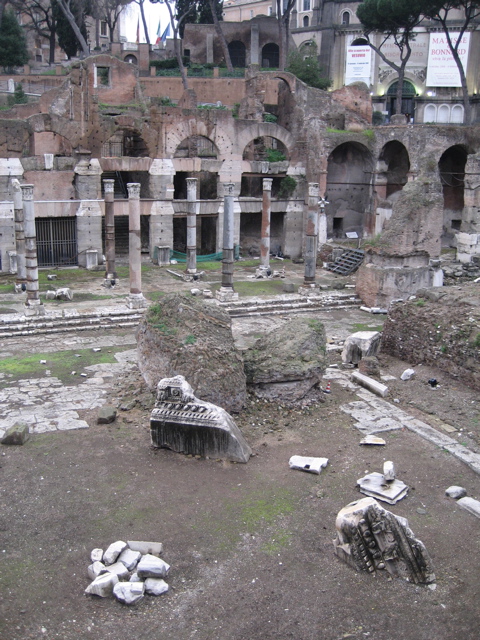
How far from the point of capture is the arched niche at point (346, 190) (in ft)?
100

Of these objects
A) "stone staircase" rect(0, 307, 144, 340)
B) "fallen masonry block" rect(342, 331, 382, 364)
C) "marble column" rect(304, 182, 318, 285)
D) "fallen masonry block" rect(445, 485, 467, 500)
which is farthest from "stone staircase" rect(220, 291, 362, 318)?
"fallen masonry block" rect(445, 485, 467, 500)

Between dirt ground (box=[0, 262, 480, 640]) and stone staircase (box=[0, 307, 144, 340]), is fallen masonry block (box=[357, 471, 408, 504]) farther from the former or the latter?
stone staircase (box=[0, 307, 144, 340])

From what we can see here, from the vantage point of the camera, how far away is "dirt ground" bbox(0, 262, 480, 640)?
21.4 ft

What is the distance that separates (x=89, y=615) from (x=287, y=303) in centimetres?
1420

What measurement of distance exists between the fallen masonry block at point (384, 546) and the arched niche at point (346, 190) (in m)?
24.0

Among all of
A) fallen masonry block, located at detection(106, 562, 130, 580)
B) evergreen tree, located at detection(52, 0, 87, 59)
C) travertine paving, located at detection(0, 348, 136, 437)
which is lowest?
fallen masonry block, located at detection(106, 562, 130, 580)

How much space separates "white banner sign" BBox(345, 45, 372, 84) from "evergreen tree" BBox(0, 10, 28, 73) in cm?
2115

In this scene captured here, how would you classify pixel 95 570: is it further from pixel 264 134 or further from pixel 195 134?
pixel 264 134

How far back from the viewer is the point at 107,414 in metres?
10.9

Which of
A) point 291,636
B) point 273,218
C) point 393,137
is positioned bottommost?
point 291,636

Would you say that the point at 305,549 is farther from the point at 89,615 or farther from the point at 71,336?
the point at 71,336

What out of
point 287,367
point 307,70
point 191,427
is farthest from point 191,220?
point 307,70

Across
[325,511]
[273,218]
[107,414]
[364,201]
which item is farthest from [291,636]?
[364,201]

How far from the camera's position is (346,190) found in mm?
30750
